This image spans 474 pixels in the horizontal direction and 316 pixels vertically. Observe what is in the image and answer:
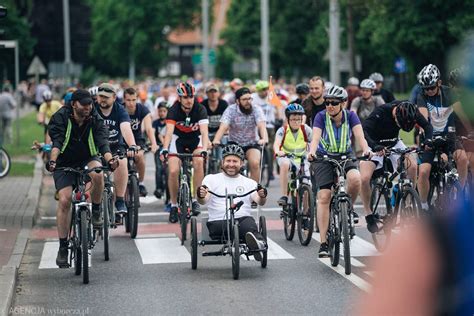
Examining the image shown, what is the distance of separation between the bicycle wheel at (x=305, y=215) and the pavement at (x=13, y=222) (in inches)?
114

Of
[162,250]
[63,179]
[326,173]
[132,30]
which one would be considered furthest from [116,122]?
[132,30]

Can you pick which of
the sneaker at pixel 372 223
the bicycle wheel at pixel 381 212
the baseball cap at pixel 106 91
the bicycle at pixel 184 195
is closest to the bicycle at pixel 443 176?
the bicycle wheel at pixel 381 212

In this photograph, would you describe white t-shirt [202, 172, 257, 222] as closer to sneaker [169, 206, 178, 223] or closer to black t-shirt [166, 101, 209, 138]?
black t-shirt [166, 101, 209, 138]

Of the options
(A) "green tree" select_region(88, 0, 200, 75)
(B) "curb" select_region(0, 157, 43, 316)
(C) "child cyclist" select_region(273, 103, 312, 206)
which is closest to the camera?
(B) "curb" select_region(0, 157, 43, 316)

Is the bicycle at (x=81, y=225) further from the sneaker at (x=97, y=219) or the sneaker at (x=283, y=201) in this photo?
the sneaker at (x=283, y=201)

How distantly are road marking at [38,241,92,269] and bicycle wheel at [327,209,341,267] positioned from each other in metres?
2.33

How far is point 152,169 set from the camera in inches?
1085

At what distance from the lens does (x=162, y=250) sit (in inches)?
496

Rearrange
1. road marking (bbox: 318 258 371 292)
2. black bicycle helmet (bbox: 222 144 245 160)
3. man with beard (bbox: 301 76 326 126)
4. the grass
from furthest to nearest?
the grass, man with beard (bbox: 301 76 326 126), black bicycle helmet (bbox: 222 144 245 160), road marking (bbox: 318 258 371 292)

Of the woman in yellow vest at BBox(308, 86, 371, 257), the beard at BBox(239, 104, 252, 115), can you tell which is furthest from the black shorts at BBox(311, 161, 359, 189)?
the beard at BBox(239, 104, 252, 115)

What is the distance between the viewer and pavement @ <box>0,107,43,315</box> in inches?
381

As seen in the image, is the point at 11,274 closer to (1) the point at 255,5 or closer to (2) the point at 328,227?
(2) the point at 328,227

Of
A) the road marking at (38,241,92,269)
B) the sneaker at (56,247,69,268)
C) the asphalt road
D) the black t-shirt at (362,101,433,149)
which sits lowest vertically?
the road marking at (38,241,92,269)

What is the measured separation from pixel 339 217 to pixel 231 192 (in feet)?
3.26
